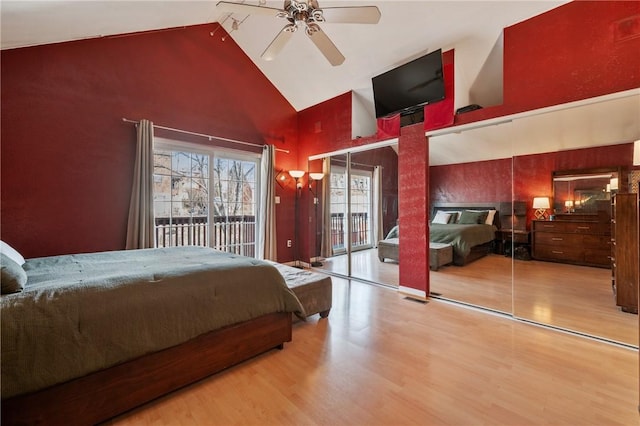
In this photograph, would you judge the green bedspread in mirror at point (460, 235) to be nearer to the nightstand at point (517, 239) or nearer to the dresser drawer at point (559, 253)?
the nightstand at point (517, 239)

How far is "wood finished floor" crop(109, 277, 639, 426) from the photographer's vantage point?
5.08ft

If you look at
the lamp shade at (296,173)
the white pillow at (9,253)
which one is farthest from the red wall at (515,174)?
the white pillow at (9,253)

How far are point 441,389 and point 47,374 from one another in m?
2.17

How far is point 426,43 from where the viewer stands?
334cm

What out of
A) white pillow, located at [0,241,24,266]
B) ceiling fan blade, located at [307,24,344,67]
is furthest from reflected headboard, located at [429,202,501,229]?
white pillow, located at [0,241,24,266]

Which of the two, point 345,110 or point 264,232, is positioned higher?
point 345,110

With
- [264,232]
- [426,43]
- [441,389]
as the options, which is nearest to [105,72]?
[264,232]

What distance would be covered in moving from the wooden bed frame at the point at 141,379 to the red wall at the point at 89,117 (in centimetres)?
252

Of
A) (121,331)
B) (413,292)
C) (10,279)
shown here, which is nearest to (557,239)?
(413,292)

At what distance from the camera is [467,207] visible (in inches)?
155

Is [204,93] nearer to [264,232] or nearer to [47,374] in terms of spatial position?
[264,232]

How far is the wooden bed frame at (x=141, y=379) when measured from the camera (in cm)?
132

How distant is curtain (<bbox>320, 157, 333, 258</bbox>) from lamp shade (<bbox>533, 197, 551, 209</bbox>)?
314 cm

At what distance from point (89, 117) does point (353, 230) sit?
4.14 m
